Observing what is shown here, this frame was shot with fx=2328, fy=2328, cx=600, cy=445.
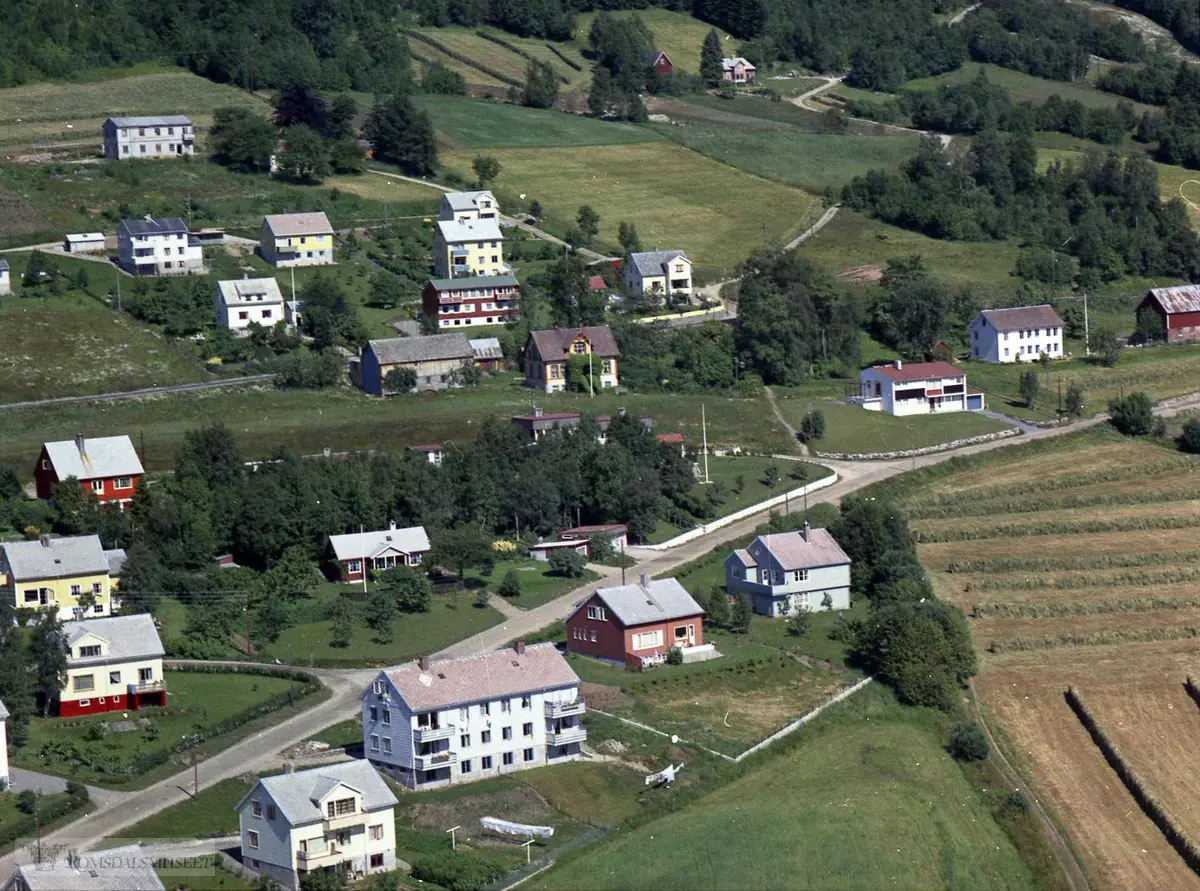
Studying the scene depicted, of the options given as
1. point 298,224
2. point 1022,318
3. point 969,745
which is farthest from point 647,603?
point 298,224

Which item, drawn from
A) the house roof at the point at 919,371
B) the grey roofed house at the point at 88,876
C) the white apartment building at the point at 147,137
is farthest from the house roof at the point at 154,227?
the grey roofed house at the point at 88,876

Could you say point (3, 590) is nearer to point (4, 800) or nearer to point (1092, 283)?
point (4, 800)

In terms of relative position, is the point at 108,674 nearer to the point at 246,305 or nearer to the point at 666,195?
the point at 246,305

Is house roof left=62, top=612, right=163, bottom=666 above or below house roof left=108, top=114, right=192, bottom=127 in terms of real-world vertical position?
below

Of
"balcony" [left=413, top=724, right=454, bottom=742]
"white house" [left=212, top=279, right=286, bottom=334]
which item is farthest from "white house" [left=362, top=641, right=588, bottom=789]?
"white house" [left=212, top=279, right=286, bottom=334]

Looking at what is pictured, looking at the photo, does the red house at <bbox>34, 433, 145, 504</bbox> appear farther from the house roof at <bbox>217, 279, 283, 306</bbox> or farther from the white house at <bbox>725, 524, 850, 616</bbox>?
the white house at <bbox>725, 524, 850, 616</bbox>

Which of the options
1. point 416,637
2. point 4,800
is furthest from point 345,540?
point 4,800

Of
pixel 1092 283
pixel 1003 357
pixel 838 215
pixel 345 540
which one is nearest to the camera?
pixel 345 540
